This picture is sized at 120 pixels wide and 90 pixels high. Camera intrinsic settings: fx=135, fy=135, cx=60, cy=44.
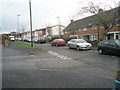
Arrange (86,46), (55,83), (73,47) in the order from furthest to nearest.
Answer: (73,47) < (86,46) < (55,83)

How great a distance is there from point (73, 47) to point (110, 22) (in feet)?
22.0

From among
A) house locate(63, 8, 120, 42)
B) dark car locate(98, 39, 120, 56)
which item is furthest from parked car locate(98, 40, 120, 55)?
house locate(63, 8, 120, 42)

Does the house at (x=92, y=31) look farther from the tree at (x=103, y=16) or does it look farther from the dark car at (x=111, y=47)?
the dark car at (x=111, y=47)

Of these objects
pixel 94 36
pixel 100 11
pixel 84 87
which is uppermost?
pixel 100 11

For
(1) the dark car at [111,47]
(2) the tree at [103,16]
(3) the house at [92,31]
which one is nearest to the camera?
(1) the dark car at [111,47]

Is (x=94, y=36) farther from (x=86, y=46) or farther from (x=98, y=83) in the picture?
(x=98, y=83)

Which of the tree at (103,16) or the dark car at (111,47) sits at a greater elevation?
the tree at (103,16)

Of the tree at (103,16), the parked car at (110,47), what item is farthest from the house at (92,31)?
the parked car at (110,47)

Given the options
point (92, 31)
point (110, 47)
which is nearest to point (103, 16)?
point (110, 47)

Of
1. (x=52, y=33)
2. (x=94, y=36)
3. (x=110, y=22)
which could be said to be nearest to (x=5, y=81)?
(x=110, y=22)

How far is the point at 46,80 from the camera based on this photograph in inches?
223

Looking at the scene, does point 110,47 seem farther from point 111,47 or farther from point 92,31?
point 92,31

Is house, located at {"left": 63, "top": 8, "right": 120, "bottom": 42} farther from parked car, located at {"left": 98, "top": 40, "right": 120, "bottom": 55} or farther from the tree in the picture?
parked car, located at {"left": 98, "top": 40, "right": 120, "bottom": 55}

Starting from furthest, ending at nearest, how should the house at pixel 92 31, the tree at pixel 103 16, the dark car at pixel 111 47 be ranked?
the house at pixel 92 31 → the tree at pixel 103 16 → the dark car at pixel 111 47
